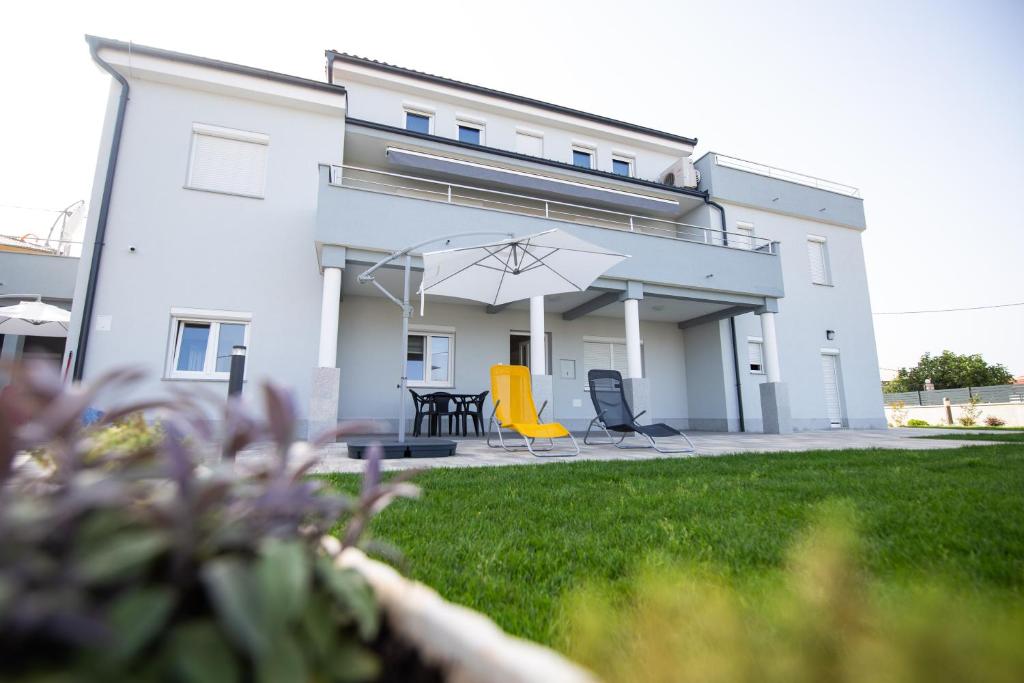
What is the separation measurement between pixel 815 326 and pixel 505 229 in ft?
33.1

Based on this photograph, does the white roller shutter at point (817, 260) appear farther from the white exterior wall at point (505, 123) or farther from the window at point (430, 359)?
the window at point (430, 359)

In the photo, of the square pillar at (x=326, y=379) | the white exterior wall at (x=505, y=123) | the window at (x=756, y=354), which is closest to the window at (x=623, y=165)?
the white exterior wall at (x=505, y=123)

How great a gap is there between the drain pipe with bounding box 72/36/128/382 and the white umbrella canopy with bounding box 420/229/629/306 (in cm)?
602

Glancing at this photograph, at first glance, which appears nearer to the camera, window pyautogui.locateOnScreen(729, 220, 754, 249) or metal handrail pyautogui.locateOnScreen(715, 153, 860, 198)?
window pyautogui.locateOnScreen(729, 220, 754, 249)

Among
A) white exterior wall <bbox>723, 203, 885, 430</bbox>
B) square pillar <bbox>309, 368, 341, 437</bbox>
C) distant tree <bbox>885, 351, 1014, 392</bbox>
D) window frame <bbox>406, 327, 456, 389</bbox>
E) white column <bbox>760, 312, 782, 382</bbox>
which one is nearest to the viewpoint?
square pillar <bbox>309, 368, 341, 437</bbox>

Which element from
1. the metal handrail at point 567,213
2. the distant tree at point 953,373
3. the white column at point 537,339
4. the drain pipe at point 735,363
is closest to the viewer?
the white column at point 537,339

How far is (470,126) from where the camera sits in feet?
45.1

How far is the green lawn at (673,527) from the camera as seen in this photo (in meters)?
1.91

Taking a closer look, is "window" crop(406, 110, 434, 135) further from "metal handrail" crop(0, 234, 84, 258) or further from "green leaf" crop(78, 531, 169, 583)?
"green leaf" crop(78, 531, 169, 583)

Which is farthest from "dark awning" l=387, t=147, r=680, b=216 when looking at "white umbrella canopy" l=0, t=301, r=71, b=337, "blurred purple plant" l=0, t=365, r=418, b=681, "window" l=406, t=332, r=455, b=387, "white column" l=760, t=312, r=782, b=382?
"blurred purple plant" l=0, t=365, r=418, b=681

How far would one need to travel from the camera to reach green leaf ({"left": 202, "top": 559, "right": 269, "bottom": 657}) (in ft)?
1.42

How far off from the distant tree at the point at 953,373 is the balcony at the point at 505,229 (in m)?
47.6

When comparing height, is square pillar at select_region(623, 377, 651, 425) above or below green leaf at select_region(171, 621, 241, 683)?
above

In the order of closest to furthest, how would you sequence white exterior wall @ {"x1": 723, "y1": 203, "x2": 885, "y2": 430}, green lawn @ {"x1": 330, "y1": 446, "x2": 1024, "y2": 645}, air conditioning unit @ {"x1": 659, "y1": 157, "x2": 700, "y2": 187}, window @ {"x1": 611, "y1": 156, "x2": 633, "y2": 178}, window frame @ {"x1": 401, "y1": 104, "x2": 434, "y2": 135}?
green lawn @ {"x1": 330, "y1": 446, "x2": 1024, "y2": 645} → window frame @ {"x1": 401, "y1": 104, "x2": 434, "y2": 135} → white exterior wall @ {"x1": 723, "y1": 203, "x2": 885, "y2": 430} → air conditioning unit @ {"x1": 659, "y1": 157, "x2": 700, "y2": 187} → window @ {"x1": 611, "y1": 156, "x2": 633, "y2": 178}
